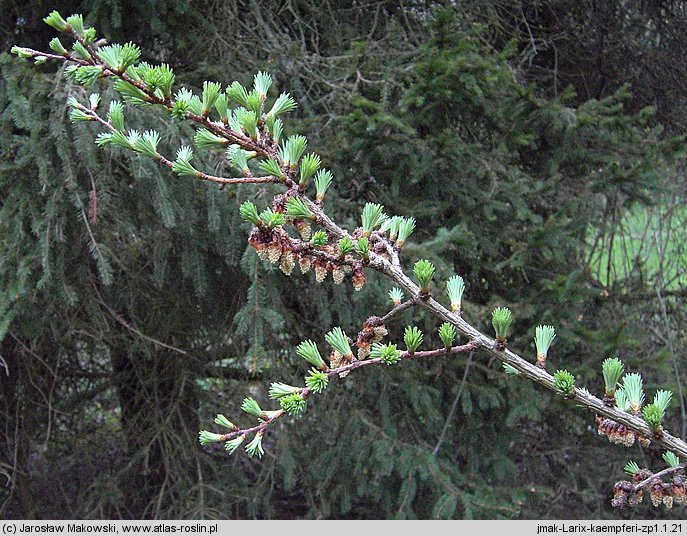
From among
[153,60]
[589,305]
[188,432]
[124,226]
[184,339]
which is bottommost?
[188,432]

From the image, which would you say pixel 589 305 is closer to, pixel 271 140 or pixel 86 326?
pixel 86 326

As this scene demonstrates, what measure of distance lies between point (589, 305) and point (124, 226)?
2.50 metres

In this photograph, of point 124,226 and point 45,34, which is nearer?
point 124,226

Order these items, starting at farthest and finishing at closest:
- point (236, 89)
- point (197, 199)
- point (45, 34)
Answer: point (45, 34) < point (197, 199) < point (236, 89)

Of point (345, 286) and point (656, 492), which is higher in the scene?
point (656, 492)

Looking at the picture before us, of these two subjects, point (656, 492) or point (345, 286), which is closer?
point (656, 492)

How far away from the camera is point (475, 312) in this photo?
3184 millimetres

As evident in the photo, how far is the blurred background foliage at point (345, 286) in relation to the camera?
2816mm

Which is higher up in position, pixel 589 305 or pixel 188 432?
pixel 589 305

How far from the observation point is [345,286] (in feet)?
10.5

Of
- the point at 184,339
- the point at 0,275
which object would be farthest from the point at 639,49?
the point at 0,275

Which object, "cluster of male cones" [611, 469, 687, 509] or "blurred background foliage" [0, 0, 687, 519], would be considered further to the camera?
"blurred background foliage" [0, 0, 687, 519]

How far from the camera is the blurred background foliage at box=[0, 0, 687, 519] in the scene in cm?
282

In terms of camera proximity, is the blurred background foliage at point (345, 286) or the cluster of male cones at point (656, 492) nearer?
the cluster of male cones at point (656, 492)
